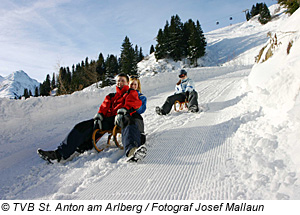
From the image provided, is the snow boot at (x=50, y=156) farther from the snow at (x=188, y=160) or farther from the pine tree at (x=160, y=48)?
Result: the pine tree at (x=160, y=48)

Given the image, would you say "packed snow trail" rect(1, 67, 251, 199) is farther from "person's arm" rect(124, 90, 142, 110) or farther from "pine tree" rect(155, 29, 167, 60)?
"pine tree" rect(155, 29, 167, 60)

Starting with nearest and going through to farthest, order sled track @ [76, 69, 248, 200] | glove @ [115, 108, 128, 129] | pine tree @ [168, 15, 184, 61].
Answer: sled track @ [76, 69, 248, 200], glove @ [115, 108, 128, 129], pine tree @ [168, 15, 184, 61]

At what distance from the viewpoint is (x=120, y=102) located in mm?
3062

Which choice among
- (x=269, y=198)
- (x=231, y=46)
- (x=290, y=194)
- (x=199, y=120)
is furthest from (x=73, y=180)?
(x=231, y=46)

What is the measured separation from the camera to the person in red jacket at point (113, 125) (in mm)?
2383

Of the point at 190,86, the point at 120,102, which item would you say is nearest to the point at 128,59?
the point at 190,86

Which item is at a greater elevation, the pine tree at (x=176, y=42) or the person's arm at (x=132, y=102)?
the pine tree at (x=176, y=42)

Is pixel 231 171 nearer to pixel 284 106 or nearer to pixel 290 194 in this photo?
pixel 290 194

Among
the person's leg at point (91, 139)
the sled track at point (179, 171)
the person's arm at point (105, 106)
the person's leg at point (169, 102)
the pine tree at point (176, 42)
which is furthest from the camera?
the pine tree at point (176, 42)

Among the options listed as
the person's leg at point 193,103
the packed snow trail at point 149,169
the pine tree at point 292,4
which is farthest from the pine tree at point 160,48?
the packed snow trail at point 149,169

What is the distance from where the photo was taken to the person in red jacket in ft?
7.82

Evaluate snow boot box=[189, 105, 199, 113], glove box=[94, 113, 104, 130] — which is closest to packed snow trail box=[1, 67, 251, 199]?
glove box=[94, 113, 104, 130]

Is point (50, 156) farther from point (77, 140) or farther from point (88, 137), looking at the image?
point (88, 137)

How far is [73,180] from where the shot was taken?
2000 millimetres
